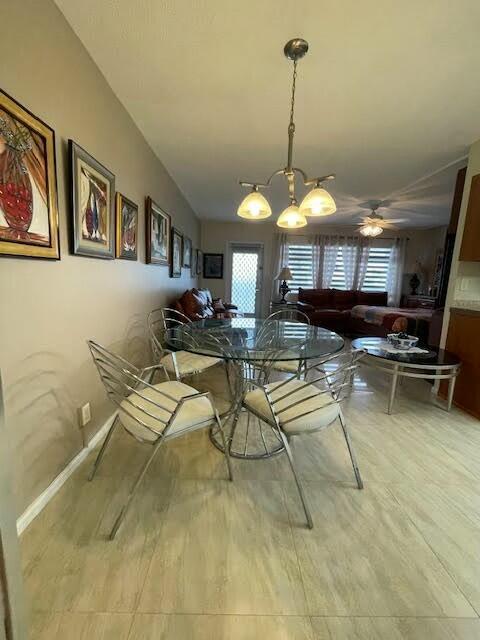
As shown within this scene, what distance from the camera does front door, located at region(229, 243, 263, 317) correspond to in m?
6.55

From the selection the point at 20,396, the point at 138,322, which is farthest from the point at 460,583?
the point at 138,322

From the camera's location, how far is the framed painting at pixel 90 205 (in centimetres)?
146

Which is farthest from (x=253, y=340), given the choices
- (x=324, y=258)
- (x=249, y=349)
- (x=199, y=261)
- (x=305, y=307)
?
(x=324, y=258)

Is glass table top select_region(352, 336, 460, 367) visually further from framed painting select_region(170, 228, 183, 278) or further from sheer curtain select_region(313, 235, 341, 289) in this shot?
sheer curtain select_region(313, 235, 341, 289)

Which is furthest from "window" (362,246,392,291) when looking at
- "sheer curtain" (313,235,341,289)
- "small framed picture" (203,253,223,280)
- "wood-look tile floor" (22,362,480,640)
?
"wood-look tile floor" (22,362,480,640)

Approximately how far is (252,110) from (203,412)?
2.14 metres

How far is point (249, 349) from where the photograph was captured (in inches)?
64.9

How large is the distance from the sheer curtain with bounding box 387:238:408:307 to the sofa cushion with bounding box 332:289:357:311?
0.93m

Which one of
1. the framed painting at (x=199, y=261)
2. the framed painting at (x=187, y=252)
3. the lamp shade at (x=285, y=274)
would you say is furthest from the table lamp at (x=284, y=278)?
the framed painting at (x=187, y=252)

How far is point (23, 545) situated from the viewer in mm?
1155

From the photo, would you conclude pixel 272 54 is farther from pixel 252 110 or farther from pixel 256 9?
pixel 252 110

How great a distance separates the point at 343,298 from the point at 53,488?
6025mm

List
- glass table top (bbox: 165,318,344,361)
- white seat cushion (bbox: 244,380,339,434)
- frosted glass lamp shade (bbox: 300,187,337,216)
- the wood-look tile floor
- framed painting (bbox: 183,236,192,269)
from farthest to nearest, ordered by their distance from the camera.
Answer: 1. framed painting (bbox: 183,236,192,269)
2. frosted glass lamp shade (bbox: 300,187,337,216)
3. glass table top (bbox: 165,318,344,361)
4. white seat cushion (bbox: 244,380,339,434)
5. the wood-look tile floor

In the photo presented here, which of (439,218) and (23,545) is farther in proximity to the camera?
(439,218)
